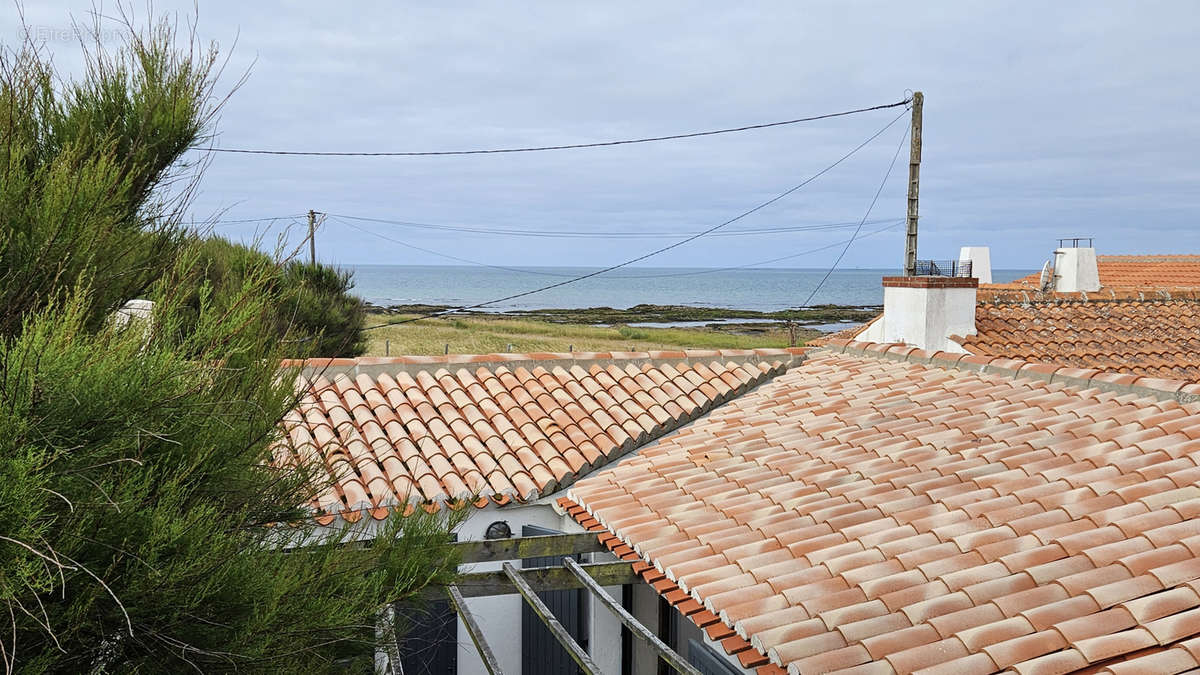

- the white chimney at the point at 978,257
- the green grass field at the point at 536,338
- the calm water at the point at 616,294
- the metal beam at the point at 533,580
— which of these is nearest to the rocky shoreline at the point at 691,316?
the green grass field at the point at 536,338

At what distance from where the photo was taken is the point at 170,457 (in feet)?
10.5

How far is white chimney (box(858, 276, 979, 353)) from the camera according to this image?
1216 cm

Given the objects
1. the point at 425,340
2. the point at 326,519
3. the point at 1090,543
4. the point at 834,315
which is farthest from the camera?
the point at 834,315

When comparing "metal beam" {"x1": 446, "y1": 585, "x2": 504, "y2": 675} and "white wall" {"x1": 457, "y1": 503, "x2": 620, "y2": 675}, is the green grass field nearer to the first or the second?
"white wall" {"x1": 457, "y1": 503, "x2": 620, "y2": 675}

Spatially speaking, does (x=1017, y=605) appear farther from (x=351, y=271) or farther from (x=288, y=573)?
(x=351, y=271)

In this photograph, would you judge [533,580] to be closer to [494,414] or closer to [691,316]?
[494,414]

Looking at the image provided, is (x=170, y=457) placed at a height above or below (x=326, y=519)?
above

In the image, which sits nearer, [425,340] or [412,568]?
[412,568]

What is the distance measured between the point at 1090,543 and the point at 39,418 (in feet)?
17.1

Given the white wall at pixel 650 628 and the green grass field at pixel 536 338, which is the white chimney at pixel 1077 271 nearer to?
the white wall at pixel 650 628

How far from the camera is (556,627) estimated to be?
17.3 ft

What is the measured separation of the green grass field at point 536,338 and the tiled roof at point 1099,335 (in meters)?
28.7

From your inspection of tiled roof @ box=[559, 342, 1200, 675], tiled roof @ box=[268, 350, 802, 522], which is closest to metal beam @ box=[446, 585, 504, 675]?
tiled roof @ box=[559, 342, 1200, 675]

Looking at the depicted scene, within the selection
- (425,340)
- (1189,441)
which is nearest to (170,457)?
(1189,441)
